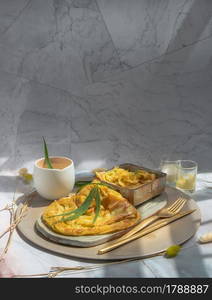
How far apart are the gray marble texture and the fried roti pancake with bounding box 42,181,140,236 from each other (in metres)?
0.41

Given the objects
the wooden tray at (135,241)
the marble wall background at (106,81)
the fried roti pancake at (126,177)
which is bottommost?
the wooden tray at (135,241)

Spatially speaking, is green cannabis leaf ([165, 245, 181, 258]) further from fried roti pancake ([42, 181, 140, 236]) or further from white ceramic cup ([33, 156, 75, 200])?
white ceramic cup ([33, 156, 75, 200])

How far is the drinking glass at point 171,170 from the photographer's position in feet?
4.72

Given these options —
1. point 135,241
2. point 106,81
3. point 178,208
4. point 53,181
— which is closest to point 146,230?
point 135,241

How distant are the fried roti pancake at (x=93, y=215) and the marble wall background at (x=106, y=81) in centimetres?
55

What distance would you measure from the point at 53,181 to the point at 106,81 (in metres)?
0.59

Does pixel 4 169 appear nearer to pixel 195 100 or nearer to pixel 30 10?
pixel 30 10

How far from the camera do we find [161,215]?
118cm

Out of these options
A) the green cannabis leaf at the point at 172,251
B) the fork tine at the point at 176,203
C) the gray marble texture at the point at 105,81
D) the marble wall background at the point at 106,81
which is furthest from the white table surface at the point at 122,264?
the marble wall background at the point at 106,81

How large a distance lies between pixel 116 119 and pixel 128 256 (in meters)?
0.83

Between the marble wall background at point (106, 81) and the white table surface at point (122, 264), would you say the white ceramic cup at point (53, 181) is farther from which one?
the marble wall background at point (106, 81)

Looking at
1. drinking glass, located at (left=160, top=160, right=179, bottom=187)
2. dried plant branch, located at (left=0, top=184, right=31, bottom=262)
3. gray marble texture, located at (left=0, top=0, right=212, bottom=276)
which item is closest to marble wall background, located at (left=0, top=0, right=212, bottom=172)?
gray marble texture, located at (left=0, top=0, right=212, bottom=276)

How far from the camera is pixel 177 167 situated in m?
1.42

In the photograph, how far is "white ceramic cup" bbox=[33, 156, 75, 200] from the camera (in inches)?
48.3
